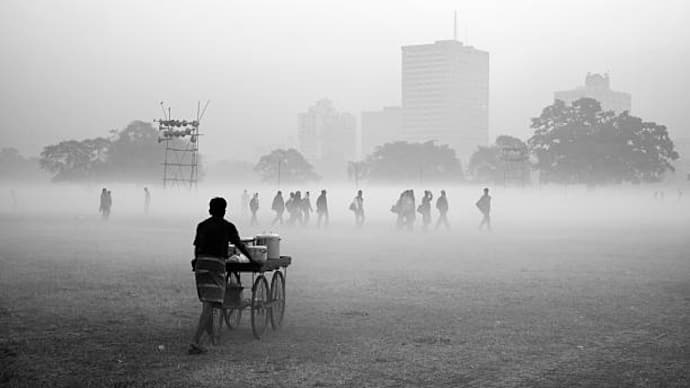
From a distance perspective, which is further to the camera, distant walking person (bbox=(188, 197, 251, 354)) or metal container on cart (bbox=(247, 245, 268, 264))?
metal container on cart (bbox=(247, 245, 268, 264))

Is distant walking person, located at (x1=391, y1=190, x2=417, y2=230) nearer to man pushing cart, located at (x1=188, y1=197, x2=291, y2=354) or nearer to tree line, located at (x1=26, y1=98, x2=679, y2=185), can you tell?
man pushing cart, located at (x1=188, y1=197, x2=291, y2=354)

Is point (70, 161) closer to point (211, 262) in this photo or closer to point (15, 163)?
point (15, 163)

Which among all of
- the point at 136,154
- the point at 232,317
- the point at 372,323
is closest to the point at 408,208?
the point at 372,323

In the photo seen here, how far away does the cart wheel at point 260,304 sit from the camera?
33.3ft

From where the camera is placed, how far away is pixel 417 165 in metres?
118

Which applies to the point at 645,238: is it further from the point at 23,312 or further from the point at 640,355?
the point at 23,312

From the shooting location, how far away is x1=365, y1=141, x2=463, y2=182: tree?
4646 inches

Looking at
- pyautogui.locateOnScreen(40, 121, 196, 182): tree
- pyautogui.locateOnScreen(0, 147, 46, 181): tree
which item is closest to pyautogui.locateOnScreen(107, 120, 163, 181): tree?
pyautogui.locateOnScreen(40, 121, 196, 182): tree

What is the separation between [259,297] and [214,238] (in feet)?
6.58

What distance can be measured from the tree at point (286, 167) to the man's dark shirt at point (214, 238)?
4310 inches

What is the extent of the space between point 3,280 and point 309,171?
108 m

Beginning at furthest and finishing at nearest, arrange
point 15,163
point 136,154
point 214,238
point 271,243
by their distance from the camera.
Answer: point 15,163
point 136,154
point 271,243
point 214,238

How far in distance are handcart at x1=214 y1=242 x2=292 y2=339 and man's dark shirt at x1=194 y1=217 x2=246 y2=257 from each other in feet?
2.25

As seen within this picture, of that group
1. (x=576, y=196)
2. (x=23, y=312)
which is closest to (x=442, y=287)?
(x=23, y=312)
